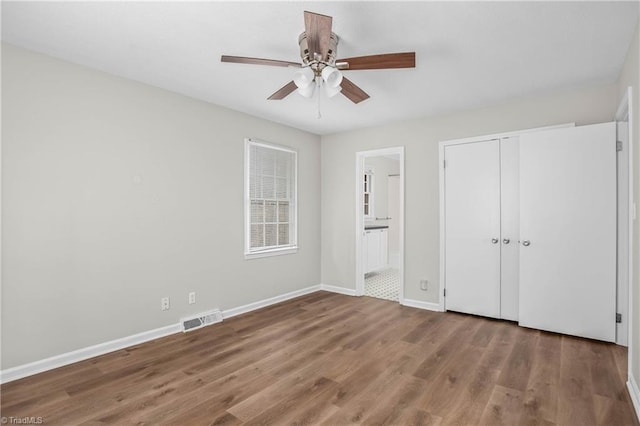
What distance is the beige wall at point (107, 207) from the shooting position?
2539 mm

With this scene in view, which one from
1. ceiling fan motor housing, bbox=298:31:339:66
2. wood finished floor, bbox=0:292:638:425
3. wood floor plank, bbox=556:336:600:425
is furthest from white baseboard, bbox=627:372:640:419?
ceiling fan motor housing, bbox=298:31:339:66

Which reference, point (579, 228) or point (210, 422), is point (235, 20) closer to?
point (210, 422)

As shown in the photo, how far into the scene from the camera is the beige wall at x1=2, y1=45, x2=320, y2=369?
8.33ft

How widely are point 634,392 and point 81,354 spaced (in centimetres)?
426

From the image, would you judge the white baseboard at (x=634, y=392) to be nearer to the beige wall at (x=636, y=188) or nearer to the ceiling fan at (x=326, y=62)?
the beige wall at (x=636, y=188)

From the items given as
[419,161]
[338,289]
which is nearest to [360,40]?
[419,161]

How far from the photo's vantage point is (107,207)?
3.01 metres

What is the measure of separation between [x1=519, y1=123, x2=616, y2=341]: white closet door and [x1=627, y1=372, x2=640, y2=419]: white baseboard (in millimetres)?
1041

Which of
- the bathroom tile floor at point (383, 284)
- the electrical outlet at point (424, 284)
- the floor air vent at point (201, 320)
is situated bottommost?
the bathroom tile floor at point (383, 284)

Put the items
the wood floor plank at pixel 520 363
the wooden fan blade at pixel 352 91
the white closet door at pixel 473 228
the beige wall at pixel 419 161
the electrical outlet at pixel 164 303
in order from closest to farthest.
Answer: the wood floor plank at pixel 520 363
the wooden fan blade at pixel 352 91
the electrical outlet at pixel 164 303
the beige wall at pixel 419 161
the white closet door at pixel 473 228

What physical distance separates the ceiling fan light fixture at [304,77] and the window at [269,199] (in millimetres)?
2120

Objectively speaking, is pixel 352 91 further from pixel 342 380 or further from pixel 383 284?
pixel 383 284

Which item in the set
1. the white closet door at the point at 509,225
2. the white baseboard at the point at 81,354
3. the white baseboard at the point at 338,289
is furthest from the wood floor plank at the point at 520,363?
the white baseboard at the point at 81,354

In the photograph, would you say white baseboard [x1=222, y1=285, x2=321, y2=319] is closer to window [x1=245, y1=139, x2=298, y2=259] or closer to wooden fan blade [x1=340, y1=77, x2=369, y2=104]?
window [x1=245, y1=139, x2=298, y2=259]
